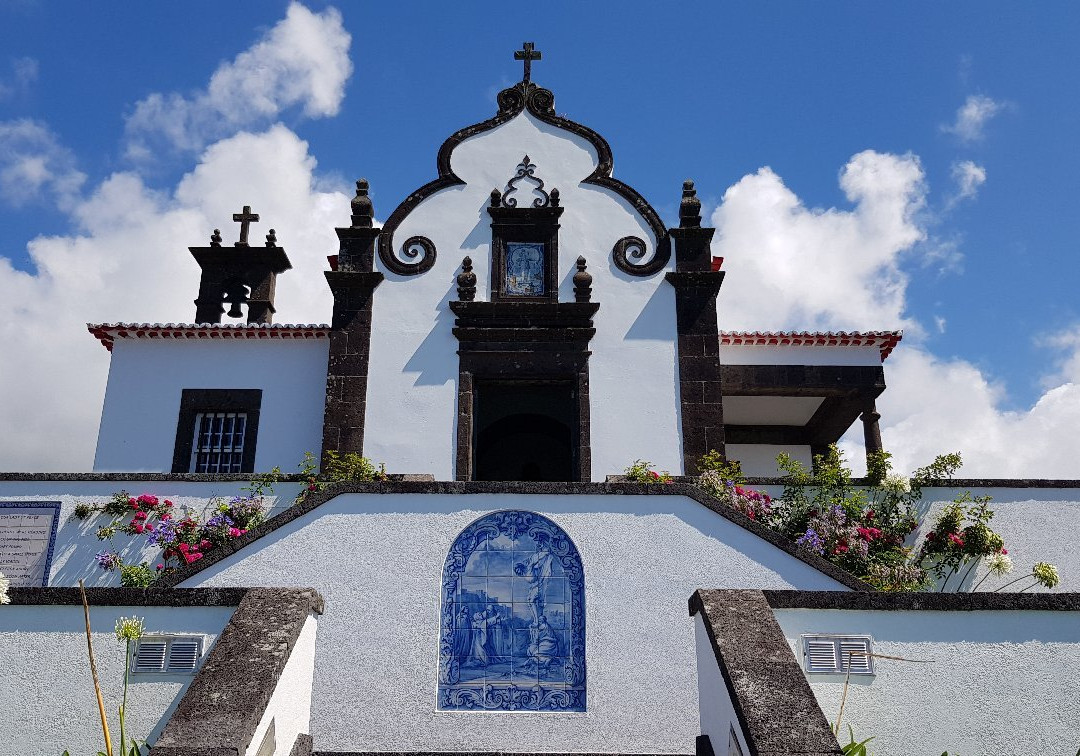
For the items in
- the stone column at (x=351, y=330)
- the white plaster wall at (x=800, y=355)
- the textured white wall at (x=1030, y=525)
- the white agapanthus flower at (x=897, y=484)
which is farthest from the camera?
the white plaster wall at (x=800, y=355)

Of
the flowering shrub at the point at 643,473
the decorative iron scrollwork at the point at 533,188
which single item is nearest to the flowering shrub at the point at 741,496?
the flowering shrub at the point at 643,473

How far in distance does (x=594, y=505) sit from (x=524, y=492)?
0.55 m

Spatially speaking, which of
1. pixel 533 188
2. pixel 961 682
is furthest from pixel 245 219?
pixel 961 682

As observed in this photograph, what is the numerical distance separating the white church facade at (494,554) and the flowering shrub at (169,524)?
16 cm

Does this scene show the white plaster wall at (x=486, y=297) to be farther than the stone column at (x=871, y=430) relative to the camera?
No

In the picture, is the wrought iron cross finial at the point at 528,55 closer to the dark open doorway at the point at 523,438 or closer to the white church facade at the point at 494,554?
the white church facade at the point at 494,554

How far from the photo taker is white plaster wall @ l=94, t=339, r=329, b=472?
13039 millimetres

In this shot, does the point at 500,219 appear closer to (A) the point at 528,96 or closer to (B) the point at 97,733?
(A) the point at 528,96

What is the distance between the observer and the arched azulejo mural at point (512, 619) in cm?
655

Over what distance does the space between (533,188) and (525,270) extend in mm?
1273

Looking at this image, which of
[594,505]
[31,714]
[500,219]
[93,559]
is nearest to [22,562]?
[93,559]

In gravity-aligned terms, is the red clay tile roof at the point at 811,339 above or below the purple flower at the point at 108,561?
above

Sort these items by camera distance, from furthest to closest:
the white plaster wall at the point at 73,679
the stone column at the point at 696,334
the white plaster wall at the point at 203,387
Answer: the white plaster wall at the point at 203,387 → the stone column at the point at 696,334 → the white plaster wall at the point at 73,679

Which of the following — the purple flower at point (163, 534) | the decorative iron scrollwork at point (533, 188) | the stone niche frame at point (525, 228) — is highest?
the decorative iron scrollwork at point (533, 188)
